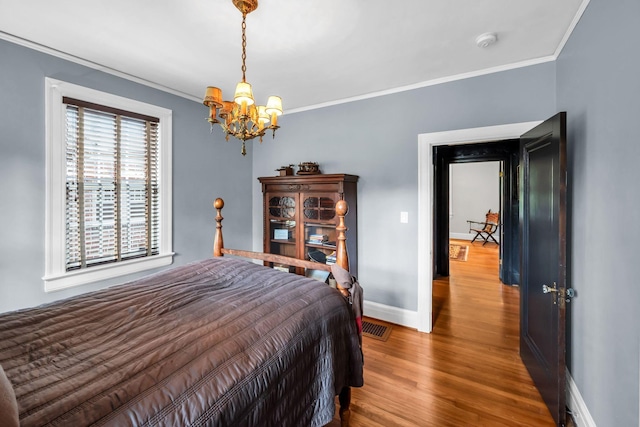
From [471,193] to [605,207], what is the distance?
806 centimetres

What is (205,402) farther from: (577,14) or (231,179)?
(231,179)

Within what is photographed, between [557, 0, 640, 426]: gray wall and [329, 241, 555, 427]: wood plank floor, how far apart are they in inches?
17.6

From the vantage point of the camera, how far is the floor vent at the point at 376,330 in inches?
114

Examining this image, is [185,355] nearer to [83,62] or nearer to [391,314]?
[391,314]

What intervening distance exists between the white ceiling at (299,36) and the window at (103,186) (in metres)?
0.40

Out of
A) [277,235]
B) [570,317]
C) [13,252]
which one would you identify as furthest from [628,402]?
[13,252]

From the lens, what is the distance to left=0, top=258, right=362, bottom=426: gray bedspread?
32.0 inches

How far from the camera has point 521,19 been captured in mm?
1909

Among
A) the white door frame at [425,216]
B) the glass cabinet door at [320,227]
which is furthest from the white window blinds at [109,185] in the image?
the white door frame at [425,216]

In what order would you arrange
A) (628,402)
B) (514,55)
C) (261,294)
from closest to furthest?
1. (628,402)
2. (261,294)
3. (514,55)

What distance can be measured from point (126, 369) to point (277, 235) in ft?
9.20

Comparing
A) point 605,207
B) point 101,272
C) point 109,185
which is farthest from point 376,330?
point 109,185

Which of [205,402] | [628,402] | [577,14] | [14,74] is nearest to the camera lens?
[205,402]

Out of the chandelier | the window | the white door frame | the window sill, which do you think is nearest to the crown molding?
the window
